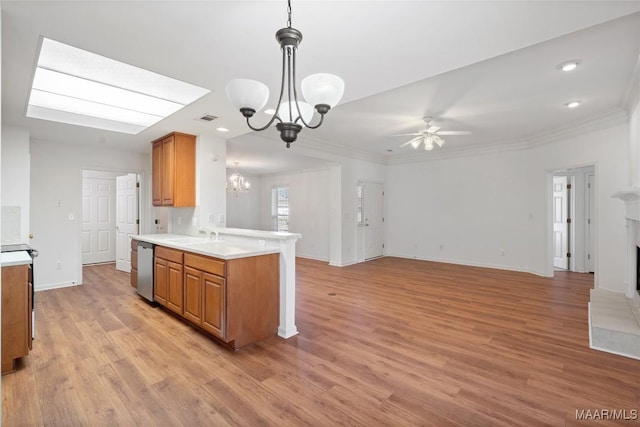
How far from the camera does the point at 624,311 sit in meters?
3.32

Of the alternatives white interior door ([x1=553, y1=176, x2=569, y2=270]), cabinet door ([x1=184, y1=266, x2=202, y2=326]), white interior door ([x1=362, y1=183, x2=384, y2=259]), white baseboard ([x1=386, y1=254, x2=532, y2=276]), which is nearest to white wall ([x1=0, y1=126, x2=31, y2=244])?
cabinet door ([x1=184, y1=266, x2=202, y2=326])

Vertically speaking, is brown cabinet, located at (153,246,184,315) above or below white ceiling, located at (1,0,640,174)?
below

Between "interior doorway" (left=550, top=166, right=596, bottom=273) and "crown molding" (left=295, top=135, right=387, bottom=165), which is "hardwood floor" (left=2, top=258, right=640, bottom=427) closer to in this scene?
"interior doorway" (left=550, top=166, right=596, bottom=273)

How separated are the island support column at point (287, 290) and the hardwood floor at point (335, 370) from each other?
0.11 metres

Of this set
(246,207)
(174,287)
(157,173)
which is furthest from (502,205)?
(246,207)

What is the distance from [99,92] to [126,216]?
3369 millimetres

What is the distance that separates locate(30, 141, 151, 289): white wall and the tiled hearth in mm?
7049

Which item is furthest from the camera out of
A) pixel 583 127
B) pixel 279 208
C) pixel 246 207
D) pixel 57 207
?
pixel 246 207

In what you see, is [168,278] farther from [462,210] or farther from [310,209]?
[462,210]

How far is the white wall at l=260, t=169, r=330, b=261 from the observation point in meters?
7.68

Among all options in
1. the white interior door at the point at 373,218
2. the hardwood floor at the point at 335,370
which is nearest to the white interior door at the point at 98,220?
the hardwood floor at the point at 335,370

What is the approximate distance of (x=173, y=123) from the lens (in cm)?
384

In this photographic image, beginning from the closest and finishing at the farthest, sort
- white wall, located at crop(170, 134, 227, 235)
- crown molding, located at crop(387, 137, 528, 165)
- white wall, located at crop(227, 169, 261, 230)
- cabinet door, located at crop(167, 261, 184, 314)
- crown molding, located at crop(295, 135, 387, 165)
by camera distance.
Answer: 1. cabinet door, located at crop(167, 261, 184, 314)
2. white wall, located at crop(170, 134, 227, 235)
3. crown molding, located at crop(295, 135, 387, 165)
4. crown molding, located at crop(387, 137, 528, 165)
5. white wall, located at crop(227, 169, 261, 230)

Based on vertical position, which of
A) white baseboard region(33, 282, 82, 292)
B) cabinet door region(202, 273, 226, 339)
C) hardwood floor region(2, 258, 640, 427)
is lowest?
hardwood floor region(2, 258, 640, 427)
